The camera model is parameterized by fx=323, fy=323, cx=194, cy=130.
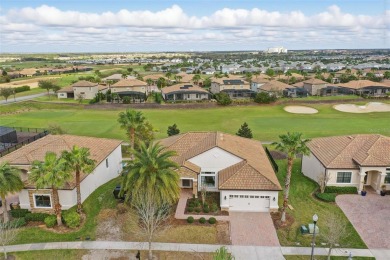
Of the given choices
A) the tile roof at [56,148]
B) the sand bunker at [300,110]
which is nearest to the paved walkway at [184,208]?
the tile roof at [56,148]

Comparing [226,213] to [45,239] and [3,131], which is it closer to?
[45,239]

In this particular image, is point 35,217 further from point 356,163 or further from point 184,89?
point 184,89

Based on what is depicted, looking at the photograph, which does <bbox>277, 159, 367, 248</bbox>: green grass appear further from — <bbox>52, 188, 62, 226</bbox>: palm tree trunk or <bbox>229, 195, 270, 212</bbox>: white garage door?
<bbox>52, 188, 62, 226</bbox>: palm tree trunk

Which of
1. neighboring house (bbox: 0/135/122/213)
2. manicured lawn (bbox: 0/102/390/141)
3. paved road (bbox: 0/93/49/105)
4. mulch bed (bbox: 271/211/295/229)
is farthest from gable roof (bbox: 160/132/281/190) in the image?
paved road (bbox: 0/93/49/105)

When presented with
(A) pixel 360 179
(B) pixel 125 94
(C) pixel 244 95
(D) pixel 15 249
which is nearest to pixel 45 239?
(D) pixel 15 249

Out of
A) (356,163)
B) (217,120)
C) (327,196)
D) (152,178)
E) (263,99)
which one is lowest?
(217,120)

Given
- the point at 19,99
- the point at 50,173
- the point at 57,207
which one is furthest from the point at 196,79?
the point at 50,173
